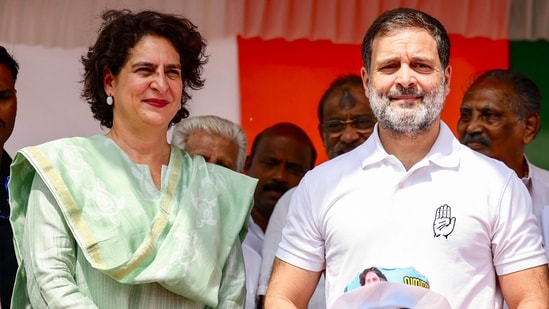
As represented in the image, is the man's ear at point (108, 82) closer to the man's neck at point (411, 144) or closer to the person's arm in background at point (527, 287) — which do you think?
the man's neck at point (411, 144)

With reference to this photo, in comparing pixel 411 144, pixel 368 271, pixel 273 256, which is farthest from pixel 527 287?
pixel 273 256

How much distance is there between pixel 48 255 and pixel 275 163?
Answer: 2238mm

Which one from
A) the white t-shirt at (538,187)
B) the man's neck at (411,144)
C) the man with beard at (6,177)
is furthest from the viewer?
the white t-shirt at (538,187)

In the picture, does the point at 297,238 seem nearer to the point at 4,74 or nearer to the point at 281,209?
the point at 281,209

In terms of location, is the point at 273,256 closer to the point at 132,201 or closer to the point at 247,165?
the point at 132,201

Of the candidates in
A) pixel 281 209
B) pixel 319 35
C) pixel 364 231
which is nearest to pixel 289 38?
pixel 319 35

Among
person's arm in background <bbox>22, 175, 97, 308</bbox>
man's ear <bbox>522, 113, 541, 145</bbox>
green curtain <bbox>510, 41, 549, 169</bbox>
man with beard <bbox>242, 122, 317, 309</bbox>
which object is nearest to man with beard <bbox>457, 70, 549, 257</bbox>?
man's ear <bbox>522, 113, 541, 145</bbox>

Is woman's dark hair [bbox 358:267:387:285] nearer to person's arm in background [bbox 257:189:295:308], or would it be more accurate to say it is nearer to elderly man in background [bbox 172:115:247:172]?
person's arm in background [bbox 257:189:295:308]

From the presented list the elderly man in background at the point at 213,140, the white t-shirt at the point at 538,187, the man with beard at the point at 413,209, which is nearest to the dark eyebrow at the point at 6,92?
the elderly man in background at the point at 213,140

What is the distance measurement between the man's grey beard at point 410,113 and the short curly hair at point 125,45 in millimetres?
762

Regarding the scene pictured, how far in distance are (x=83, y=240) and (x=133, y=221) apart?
0.60 feet

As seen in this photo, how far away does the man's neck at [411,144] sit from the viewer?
11.9 ft

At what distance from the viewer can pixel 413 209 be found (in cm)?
353

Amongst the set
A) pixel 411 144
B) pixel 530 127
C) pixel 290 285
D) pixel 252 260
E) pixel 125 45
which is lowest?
pixel 252 260
